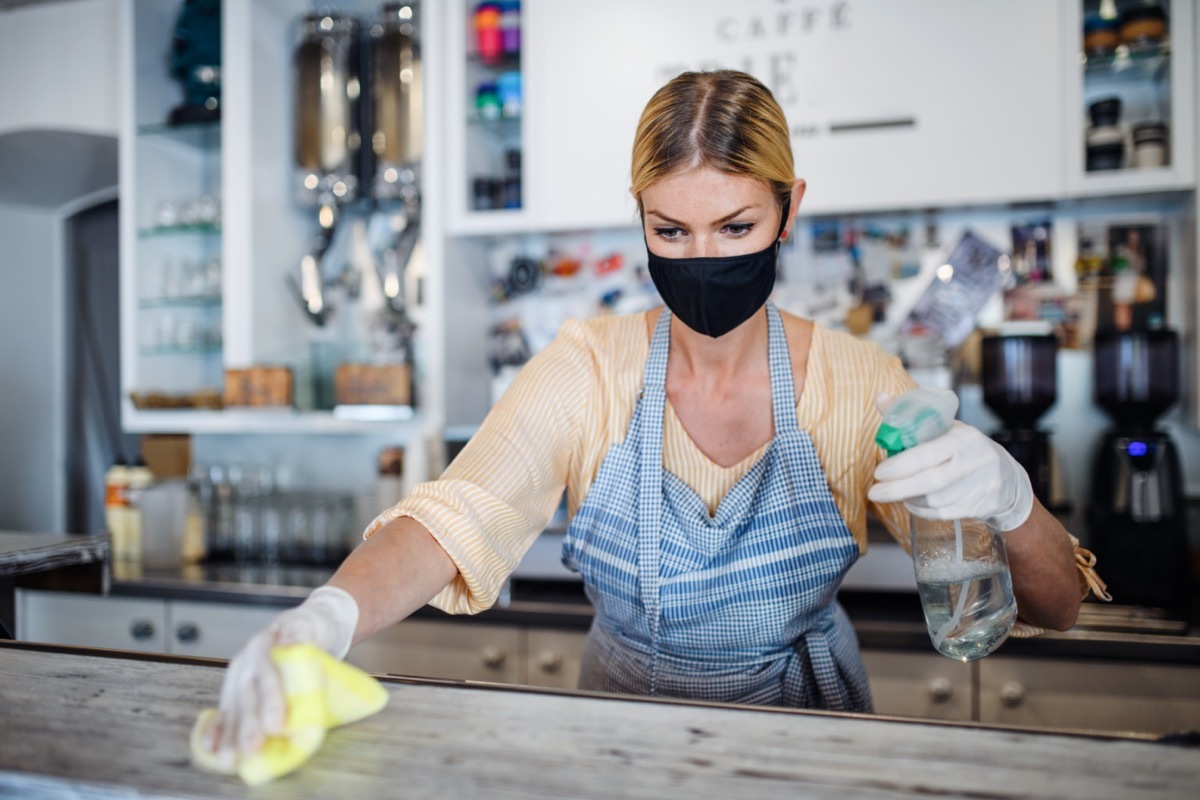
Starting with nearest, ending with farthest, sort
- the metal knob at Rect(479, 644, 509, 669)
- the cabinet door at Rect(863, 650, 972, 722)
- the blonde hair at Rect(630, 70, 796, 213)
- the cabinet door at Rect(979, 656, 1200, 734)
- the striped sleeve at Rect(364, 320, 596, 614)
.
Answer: the striped sleeve at Rect(364, 320, 596, 614) < the blonde hair at Rect(630, 70, 796, 213) < the cabinet door at Rect(979, 656, 1200, 734) < the cabinet door at Rect(863, 650, 972, 722) < the metal knob at Rect(479, 644, 509, 669)

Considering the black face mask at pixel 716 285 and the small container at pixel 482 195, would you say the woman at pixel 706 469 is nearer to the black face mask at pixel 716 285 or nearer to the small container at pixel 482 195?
the black face mask at pixel 716 285

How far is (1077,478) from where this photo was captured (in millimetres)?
2418

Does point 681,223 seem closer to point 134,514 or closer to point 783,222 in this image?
point 783,222

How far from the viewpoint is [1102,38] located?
7.09 feet

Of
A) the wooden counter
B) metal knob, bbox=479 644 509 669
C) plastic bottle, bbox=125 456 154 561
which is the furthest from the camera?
plastic bottle, bbox=125 456 154 561

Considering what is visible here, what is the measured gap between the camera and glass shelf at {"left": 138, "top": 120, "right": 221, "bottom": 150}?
2785 mm

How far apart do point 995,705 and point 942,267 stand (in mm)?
1194

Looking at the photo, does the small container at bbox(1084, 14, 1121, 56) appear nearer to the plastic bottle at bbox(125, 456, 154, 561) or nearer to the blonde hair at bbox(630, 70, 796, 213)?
the blonde hair at bbox(630, 70, 796, 213)

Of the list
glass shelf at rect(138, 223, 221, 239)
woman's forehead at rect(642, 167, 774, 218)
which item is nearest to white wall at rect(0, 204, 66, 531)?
glass shelf at rect(138, 223, 221, 239)

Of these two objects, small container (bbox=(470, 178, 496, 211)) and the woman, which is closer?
the woman

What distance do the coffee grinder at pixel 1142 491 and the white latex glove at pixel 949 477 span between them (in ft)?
4.17

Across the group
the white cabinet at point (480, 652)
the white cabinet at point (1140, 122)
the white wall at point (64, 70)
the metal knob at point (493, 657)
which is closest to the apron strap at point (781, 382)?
the white cabinet at point (480, 652)

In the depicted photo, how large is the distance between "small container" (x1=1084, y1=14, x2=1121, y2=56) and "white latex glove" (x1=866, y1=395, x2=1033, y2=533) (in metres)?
1.67

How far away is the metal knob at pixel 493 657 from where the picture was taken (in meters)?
2.09
